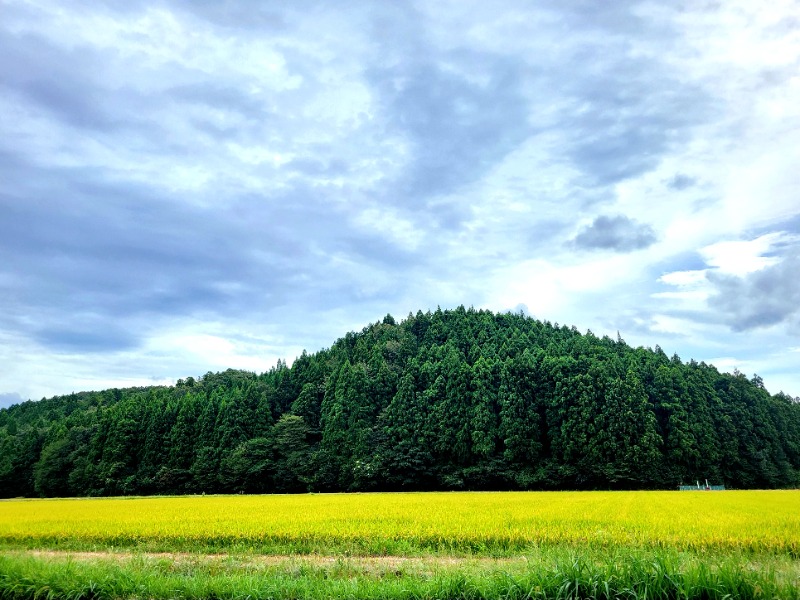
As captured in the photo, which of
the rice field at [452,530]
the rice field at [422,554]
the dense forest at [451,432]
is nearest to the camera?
the rice field at [422,554]

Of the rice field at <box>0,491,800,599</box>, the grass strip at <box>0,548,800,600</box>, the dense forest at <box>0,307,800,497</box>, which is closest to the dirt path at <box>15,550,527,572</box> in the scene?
the rice field at <box>0,491,800,599</box>

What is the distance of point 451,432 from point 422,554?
35261mm

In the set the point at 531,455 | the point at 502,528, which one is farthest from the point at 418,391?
the point at 502,528

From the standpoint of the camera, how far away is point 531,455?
4328cm

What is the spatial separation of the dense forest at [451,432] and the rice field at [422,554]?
23.0 metres

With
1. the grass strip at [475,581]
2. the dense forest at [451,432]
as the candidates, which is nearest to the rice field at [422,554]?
the grass strip at [475,581]

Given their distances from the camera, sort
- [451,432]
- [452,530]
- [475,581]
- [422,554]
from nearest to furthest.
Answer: [475,581] → [422,554] → [452,530] → [451,432]

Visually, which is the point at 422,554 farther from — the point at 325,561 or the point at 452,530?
the point at 325,561

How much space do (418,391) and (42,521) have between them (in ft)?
120

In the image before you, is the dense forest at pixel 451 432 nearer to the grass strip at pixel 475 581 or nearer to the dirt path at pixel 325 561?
the dirt path at pixel 325 561

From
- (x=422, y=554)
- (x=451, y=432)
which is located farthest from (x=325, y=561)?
(x=451, y=432)

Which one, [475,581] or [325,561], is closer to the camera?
[475,581]

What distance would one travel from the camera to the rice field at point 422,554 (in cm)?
639

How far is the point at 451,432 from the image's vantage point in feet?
151
